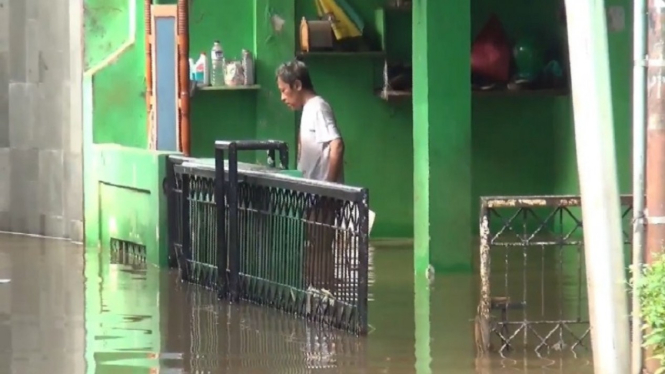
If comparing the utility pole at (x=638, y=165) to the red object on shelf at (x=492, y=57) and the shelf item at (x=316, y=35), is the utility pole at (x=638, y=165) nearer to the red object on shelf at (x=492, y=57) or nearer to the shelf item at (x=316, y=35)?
the red object on shelf at (x=492, y=57)

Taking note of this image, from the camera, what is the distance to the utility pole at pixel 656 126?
6.20 meters

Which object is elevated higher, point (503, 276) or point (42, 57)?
point (42, 57)

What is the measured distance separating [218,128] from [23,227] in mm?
2601

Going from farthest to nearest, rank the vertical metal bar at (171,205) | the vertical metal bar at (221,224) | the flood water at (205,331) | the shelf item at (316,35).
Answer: the shelf item at (316,35), the vertical metal bar at (171,205), the vertical metal bar at (221,224), the flood water at (205,331)

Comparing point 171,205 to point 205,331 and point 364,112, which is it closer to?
point 205,331

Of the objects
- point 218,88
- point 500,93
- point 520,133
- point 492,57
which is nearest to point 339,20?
point 218,88

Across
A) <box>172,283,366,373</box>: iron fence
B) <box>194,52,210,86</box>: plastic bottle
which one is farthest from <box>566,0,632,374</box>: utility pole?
<box>194,52,210,86</box>: plastic bottle

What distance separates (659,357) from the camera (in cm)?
613

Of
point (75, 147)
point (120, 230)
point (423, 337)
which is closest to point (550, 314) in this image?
point (423, 337)

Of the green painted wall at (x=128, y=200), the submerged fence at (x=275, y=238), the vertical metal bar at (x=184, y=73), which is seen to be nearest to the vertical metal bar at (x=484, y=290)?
the submerged fence at (x=275, y=238)

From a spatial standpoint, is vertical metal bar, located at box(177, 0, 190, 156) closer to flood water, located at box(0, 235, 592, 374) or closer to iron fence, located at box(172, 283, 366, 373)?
flood water, located at box(0, 235, 592, 374)

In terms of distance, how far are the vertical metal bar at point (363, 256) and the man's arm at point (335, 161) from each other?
1.35 m

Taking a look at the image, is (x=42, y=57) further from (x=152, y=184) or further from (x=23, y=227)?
(x=152, y=184)

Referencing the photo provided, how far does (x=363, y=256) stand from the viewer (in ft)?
32.0
